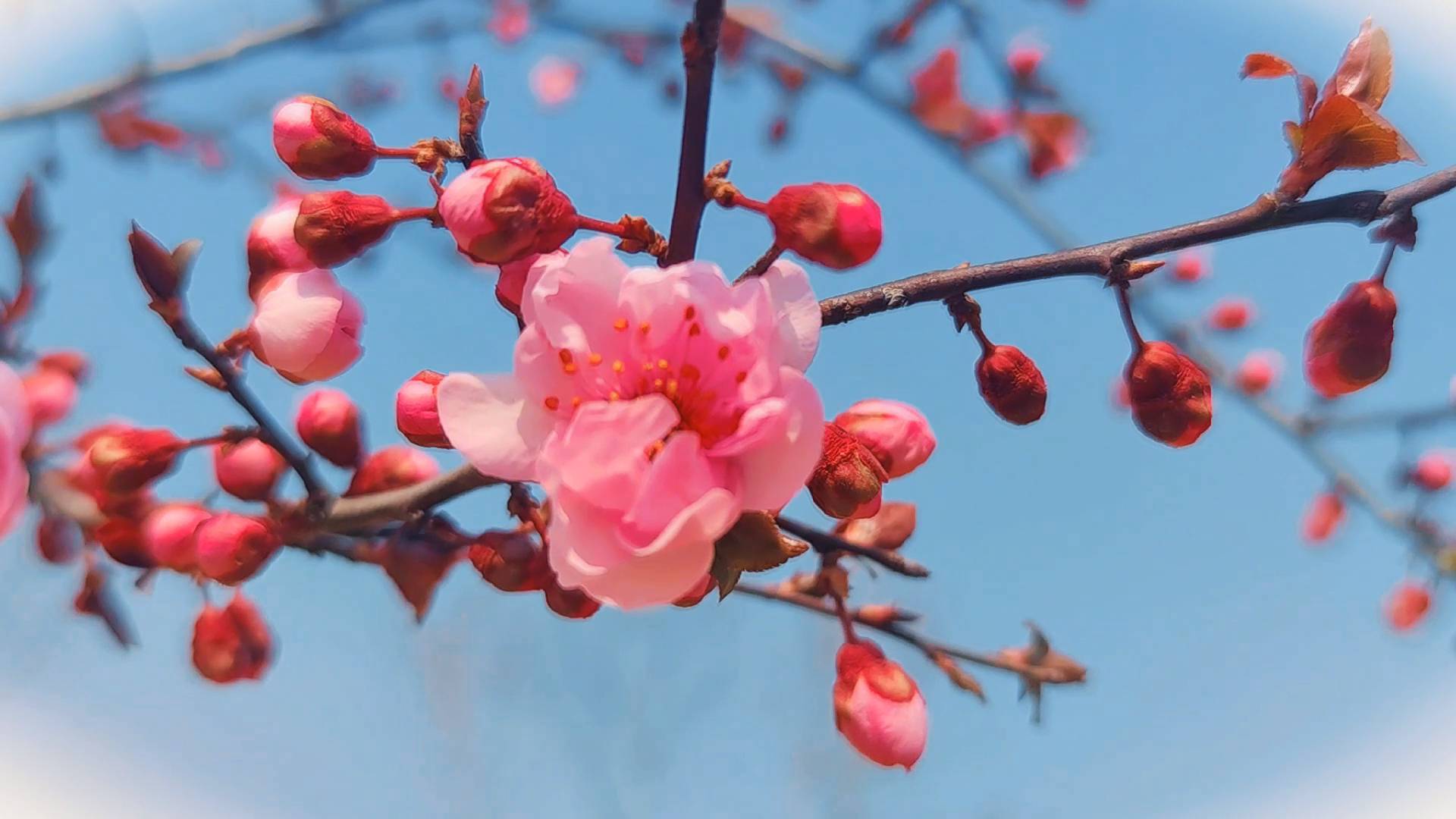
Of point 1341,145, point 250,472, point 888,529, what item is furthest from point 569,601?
point 1341,145

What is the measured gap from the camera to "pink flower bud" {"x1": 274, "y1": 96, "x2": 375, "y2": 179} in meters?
0.68

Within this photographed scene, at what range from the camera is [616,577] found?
534 mm

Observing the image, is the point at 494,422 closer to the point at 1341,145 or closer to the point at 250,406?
the point at 250,406

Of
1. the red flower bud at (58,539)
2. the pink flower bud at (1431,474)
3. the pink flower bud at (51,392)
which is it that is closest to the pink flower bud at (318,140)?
the red flower bud at (58,539)

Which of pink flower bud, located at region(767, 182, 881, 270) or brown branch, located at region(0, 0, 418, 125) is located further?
brown branch, located at region(0, 0, 418, 125)

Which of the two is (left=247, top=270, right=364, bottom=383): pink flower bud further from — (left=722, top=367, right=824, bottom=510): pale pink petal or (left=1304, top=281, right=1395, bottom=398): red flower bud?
(left=1304, top=281, right=1395, bottom=398): red flower bud

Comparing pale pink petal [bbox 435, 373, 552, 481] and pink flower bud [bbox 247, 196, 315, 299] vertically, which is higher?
pale pink petal [bbox 435, 373, 552, 481]

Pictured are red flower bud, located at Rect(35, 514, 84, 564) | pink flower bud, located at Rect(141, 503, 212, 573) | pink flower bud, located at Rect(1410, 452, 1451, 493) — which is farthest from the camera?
pink flower bud, located at Rect(1410, 452, 1451, 493)

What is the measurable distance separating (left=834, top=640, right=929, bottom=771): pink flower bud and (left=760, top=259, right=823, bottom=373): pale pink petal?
1.42 feet

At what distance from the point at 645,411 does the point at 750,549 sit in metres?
0.13

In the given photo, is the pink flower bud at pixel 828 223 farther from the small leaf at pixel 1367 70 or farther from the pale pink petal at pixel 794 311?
the small leaf at pixel 1367 70

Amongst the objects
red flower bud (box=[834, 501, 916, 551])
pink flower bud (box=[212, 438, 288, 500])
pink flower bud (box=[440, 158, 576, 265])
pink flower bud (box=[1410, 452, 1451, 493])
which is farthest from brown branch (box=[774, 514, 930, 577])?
pink flower bud (box=[1410, 452, 1451, 493])

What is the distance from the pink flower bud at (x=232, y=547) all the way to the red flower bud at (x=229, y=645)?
293 mm

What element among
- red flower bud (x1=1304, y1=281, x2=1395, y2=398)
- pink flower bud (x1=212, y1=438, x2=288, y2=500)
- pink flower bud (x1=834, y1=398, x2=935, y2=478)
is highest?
red flower bud (x1=1304, y1=281, x2=1395, y2=398)
